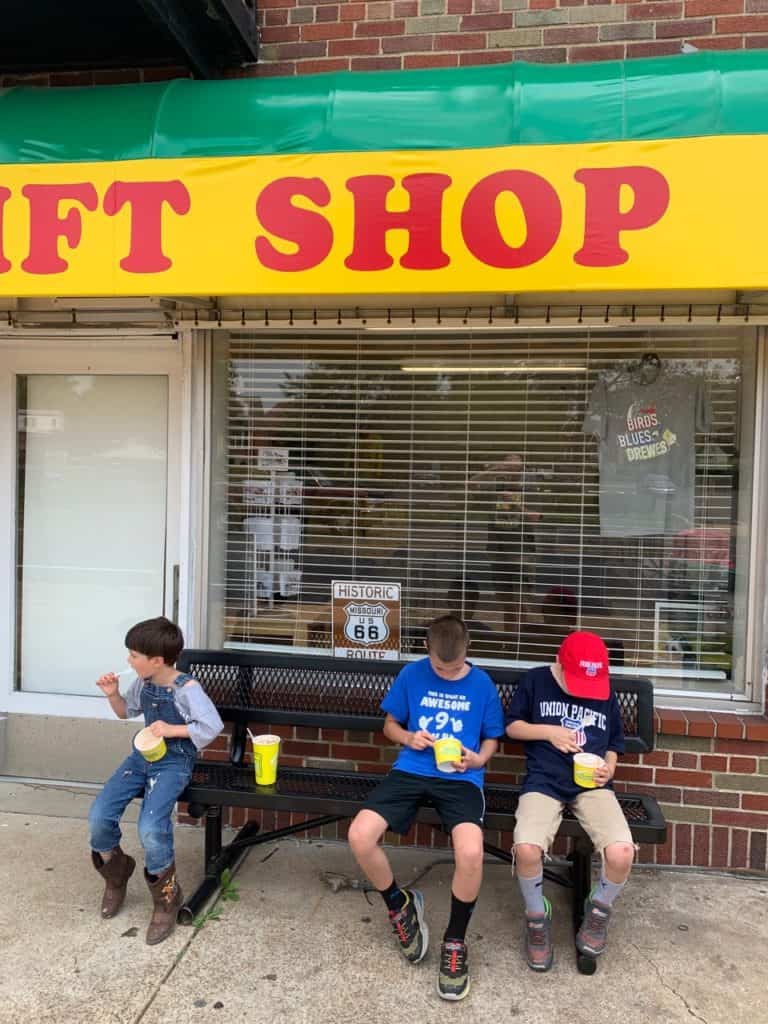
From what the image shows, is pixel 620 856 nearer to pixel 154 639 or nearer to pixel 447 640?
pixel 447 640

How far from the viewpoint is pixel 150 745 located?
3182mm

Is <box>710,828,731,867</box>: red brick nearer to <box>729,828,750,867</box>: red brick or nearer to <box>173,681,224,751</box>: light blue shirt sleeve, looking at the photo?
<box>729,828,750,867</box>: red brick

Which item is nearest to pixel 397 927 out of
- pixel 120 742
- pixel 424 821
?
pixel 424 821

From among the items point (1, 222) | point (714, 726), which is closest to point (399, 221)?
point (1, 222)

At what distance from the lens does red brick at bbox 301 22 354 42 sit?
4.05 meters

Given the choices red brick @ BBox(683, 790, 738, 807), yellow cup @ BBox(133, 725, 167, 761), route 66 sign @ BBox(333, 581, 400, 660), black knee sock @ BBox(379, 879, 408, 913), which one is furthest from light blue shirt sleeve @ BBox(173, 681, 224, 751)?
red brick @ BBox(683, 790, 738, 807)

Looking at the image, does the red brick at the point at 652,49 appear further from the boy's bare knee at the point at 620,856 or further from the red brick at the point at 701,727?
the boy's bare knee at the point at 620,856

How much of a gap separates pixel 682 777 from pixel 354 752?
1.55 m

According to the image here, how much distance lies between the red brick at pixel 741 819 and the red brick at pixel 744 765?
189 millimetres

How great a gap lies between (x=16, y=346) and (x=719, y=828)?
4.46 m

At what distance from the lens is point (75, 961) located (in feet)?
9.79

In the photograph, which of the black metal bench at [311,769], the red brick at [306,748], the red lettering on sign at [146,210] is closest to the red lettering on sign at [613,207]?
the red lettering on sign at [146,210]

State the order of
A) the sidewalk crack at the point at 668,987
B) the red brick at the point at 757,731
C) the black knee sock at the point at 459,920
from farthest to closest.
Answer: the red brick at the point at 757,731, the black knee sock at the point at 459,920, the sidewalk crack at the point at 668,987

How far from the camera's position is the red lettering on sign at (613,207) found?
3047 mm
